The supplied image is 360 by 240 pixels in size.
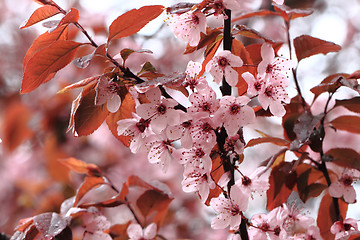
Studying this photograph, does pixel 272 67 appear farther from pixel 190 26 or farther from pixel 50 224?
pixel 50 224

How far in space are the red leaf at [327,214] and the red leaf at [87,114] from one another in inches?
16.6

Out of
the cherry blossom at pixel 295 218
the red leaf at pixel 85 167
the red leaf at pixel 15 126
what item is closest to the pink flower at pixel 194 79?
the cherry blossom at pixel 295 218

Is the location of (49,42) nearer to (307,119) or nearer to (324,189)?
(307,119)

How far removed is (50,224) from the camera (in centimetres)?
66

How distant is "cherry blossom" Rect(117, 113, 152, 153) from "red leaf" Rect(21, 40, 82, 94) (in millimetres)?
119

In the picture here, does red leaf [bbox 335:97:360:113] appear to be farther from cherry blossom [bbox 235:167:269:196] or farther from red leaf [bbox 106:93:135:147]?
red leaf [bbox 106:93:135:147]

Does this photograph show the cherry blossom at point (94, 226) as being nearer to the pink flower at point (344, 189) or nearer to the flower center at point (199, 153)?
the flower center at point (199, 153)

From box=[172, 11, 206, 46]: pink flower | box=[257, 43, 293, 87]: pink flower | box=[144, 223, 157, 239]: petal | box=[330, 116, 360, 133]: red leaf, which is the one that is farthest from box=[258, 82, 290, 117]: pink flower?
box=[144, 223, 157, 239]: petal

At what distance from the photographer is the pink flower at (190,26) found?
58 centimetres

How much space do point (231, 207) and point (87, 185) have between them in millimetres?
340

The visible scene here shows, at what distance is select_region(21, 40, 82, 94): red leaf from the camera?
0.58 meters

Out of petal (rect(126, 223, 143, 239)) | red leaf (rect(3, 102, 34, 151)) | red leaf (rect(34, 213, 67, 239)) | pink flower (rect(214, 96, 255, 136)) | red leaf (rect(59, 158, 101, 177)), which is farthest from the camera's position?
red leaf (rect(3, 102, 34, 151))

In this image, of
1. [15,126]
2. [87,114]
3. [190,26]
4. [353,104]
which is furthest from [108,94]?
[15,126]

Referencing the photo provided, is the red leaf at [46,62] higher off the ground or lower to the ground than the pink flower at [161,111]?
higher
